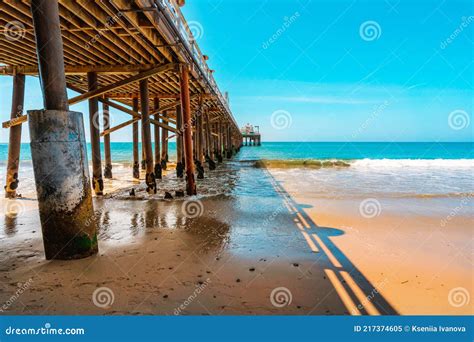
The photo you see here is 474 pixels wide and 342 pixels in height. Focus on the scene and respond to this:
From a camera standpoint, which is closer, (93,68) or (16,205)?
(16,205)

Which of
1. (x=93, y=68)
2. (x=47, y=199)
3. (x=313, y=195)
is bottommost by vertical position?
(x=313, y=195)

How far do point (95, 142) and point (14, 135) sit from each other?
Result: 2121mm

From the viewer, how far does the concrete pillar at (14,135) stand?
9039 mm

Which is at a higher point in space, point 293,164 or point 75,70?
point 75,70

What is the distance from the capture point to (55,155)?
3.93 m

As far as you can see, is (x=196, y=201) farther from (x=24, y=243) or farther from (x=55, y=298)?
(x=55, y=298)

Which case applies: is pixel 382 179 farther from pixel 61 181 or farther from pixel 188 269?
Answer: pixel 61 181

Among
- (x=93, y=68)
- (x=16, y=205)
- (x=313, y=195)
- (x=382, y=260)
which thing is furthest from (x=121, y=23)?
(x=313, y=195)


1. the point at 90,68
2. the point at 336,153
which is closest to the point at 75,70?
the point at 90,68

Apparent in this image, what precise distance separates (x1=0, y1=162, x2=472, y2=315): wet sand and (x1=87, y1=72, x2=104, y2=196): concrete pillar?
8.78 ft

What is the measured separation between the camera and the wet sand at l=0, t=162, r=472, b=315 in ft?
10.2

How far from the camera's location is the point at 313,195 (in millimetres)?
11023

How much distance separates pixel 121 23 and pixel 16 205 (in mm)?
5502

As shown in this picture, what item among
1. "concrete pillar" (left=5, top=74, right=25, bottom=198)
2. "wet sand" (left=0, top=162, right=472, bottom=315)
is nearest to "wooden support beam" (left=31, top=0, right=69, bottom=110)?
"wet sand" (left=0, top=162, right=472, bottom=315)
